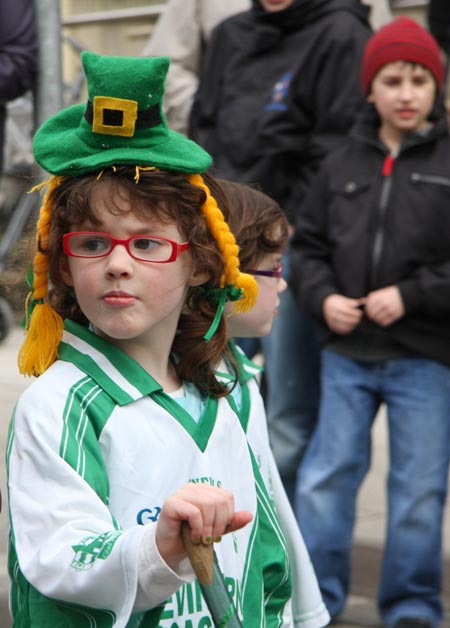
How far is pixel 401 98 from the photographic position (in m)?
4.50

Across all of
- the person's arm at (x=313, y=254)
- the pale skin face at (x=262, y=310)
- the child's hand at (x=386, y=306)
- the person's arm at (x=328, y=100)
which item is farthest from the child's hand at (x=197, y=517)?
the person's arm at (x=328, y=100)

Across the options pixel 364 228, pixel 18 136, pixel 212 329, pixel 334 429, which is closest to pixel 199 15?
pixel 364 228

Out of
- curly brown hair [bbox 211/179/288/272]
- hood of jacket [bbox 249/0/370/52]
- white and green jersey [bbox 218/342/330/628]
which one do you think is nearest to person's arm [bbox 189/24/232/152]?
hood of jacket [bbox 249/0/370/52]

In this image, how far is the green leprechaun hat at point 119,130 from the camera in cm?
229

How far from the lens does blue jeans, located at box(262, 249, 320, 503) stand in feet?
16.0

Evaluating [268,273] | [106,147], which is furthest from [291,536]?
[106,147]

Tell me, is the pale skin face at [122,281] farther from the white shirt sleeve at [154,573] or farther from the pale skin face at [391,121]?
the pale skin face at [391,121]

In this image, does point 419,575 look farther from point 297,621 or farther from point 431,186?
point 297,621

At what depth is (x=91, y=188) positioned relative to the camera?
2311mm

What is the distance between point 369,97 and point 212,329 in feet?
7.68

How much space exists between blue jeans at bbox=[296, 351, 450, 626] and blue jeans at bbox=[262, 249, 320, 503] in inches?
13.4

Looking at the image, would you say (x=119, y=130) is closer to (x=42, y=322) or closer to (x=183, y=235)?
(x=183, y=235)

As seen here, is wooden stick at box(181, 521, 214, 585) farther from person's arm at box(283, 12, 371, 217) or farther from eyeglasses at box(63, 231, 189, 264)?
person's arm at box(283, 12, 371, 217)

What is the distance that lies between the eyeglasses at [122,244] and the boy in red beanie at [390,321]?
2.07 metres
